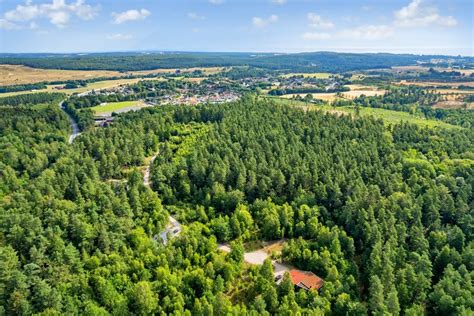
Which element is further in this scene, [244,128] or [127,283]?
[244,128]

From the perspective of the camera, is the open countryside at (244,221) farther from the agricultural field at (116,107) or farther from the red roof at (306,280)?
the agricultural field at (116,107)

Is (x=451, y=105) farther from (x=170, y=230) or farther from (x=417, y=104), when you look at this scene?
(x=170, y=230)

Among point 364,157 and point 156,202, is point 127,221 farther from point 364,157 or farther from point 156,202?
point 364,157

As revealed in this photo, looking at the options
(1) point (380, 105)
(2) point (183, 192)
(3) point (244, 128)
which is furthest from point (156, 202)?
(1) point (380, 105)

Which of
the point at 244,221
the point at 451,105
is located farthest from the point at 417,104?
the point at 244,221

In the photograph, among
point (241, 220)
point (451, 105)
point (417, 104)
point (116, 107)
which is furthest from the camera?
point (116, 107)

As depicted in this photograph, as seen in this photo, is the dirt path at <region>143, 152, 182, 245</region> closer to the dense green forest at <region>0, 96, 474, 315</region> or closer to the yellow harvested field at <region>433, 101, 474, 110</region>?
the dense green forest at <region>0, 96, 474, 315</region>

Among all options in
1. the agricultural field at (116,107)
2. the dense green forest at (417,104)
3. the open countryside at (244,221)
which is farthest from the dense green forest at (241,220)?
the agricultural field at (116,107)
